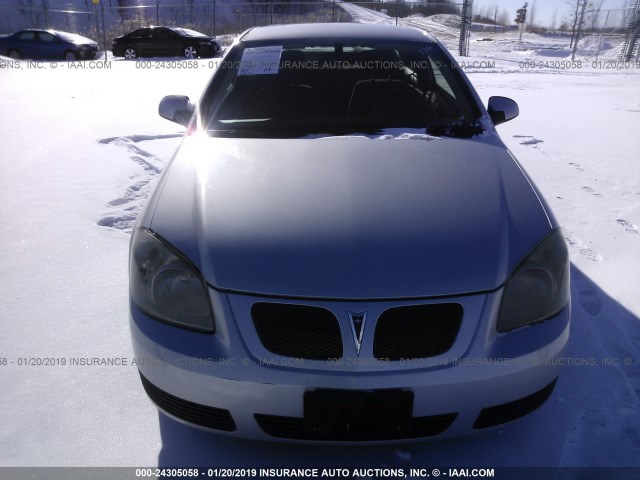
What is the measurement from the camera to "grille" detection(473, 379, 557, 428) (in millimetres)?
1542

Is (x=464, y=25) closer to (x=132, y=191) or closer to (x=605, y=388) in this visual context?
(x=132, y=191)

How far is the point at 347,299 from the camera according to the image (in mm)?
1485

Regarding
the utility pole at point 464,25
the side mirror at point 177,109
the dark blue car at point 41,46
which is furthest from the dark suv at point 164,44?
the side mirror at point 177,109

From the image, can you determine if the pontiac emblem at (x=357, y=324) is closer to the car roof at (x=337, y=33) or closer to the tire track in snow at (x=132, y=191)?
the car roof at (x=337, y=33)

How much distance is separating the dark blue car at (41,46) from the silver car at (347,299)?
61.6 ft

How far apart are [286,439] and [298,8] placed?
109 ft

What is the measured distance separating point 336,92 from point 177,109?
2.99 feet

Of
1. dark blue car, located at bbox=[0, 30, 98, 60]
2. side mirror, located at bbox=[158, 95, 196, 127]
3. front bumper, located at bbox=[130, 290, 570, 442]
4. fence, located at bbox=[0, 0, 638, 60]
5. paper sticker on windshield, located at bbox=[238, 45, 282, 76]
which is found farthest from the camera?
fence, located at bbox=[0, 0, 638, 60]

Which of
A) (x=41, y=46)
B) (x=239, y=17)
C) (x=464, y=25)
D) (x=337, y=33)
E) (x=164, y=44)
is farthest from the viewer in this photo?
(x=239, y=17)

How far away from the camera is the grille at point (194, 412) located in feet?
5.05

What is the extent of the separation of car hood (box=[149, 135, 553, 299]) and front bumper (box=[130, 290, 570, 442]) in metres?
0.09

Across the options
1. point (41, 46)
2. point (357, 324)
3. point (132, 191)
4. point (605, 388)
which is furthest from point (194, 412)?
point (41, 46)

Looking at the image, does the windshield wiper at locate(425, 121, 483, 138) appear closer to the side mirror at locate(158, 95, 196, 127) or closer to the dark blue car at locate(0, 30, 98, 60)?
the side mirror at locate(158, 95, 196, 127)

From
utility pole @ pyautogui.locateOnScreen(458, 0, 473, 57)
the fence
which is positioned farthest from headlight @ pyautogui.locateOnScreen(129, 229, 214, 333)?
the fence
